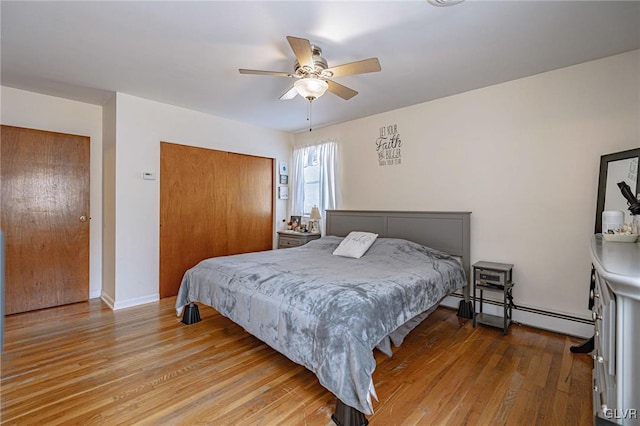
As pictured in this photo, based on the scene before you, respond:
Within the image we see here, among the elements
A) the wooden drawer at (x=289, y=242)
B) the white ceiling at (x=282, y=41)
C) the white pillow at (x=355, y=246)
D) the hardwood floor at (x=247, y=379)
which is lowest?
the hardwood floor at (x=247, y=379)

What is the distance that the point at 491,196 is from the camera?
126 inches

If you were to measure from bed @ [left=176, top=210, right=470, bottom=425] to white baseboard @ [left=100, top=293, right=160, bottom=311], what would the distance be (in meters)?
0.96

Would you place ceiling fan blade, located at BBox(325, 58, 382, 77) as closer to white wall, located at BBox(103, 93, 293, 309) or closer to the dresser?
the dresser

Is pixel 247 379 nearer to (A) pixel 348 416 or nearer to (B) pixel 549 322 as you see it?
(A) pixel 348 416

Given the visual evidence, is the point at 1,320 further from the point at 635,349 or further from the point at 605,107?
the point at 605,107

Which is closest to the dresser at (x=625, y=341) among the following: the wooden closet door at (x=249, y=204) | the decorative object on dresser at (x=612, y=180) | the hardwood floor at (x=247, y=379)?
the hardwood floor at (x=247, y=379)

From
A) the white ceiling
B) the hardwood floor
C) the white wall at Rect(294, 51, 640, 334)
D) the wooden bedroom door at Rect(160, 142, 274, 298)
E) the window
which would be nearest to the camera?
the hardwood floor

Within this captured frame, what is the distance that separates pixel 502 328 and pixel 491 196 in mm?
1329

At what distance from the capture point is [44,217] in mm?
3467

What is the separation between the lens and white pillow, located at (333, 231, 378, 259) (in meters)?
3.32

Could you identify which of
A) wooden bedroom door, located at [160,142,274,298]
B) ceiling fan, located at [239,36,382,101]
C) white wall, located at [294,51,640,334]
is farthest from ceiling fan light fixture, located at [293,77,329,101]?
wooden bedroom door, located at [160,142,274,298]

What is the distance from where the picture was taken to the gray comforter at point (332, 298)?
1.67 metres

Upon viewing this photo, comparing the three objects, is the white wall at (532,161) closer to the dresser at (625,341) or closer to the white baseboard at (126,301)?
the dresser at (625,341)

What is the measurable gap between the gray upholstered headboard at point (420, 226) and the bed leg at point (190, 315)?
2.21 meters
